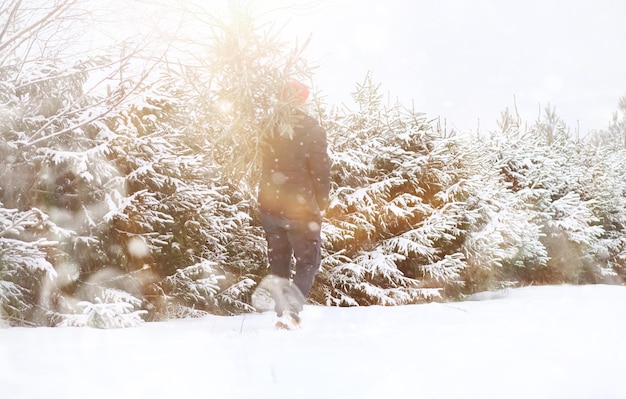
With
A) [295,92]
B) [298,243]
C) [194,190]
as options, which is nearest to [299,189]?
[298,243]

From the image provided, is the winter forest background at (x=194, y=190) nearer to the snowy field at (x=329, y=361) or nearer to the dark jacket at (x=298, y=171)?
the dark jacket at (x=298, y=171)

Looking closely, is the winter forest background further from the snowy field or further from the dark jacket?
the snowy field

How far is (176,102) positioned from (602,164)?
9.78 m

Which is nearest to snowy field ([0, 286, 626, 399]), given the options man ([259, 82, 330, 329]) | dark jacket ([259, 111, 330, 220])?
Answer: man ([259, 82, 330, 329])

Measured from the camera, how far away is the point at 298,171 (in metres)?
3.62

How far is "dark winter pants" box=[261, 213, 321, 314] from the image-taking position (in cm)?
359

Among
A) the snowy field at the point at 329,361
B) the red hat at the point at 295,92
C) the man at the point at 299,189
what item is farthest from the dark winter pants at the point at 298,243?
the red hat at the point at 295,92

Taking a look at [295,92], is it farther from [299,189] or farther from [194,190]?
[194,190]

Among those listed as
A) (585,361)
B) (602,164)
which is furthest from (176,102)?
(602,164)

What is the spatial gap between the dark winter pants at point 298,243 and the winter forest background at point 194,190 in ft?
1.80

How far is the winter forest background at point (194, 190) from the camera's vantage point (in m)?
3.42

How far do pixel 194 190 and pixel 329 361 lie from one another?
8.83 ft

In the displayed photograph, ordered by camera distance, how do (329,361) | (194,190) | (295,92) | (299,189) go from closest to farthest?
(329,361) → (295,92) → (299,189) → (194,190)

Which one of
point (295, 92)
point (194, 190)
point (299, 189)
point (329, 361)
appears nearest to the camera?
point (329, 361)
